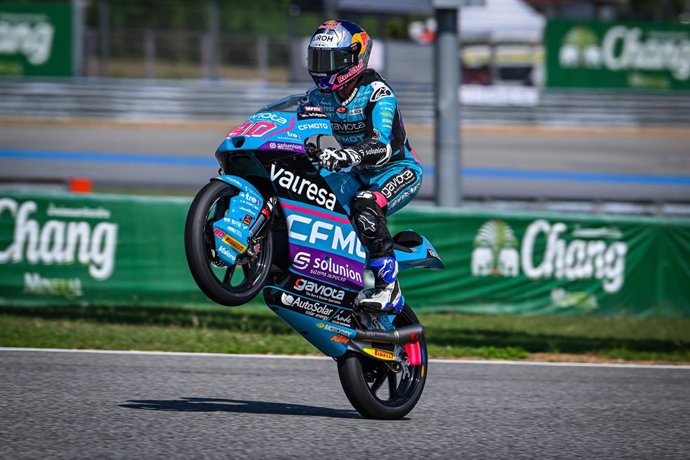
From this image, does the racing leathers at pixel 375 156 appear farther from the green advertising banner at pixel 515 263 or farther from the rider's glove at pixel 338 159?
the green advertising banner at pixel 515 263

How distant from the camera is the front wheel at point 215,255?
5441 mm

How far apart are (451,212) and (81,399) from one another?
7054mm

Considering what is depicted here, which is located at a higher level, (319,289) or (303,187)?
(303,187)

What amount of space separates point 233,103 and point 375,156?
82.4 ft

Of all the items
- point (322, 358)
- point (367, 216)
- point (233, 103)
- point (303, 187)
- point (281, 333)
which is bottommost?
point (281, 333)

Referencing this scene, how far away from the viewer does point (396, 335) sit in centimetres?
657

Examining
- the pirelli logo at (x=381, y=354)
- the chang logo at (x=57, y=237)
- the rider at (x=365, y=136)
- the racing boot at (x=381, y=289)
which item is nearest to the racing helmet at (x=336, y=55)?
the rider at (x=365, y=136)

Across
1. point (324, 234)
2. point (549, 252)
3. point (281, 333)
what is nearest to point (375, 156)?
point (324, 234)

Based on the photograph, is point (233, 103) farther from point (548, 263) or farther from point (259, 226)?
point (259, 226)

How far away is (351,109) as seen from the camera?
20.8ft

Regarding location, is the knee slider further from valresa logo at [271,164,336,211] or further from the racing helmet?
the racing helmet

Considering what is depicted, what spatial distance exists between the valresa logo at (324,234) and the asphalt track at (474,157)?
46.3 feet

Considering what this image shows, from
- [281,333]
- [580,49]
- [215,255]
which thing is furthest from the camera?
[580,49]

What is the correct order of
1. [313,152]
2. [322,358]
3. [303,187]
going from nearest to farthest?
[313,152] → [303,187] → [322,358]
